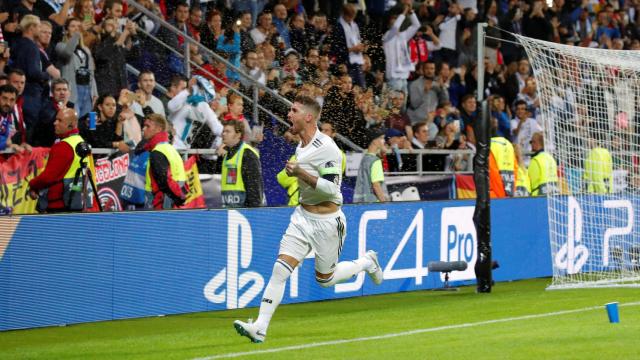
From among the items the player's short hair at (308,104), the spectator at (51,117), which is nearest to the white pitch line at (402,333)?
the player's short hair at (308,104)

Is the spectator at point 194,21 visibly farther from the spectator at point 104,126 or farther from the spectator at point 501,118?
the spectator at point 501,118

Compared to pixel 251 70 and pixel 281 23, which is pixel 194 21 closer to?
pixel 251 70

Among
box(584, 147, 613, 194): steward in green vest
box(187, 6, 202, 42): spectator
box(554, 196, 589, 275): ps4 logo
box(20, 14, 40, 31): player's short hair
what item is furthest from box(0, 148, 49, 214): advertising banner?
box(584, 147, 613, 194): steward in green vest

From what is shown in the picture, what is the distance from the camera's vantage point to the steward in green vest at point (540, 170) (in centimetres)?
1970

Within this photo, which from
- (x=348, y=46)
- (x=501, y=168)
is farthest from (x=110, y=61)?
(x=348, y=46)

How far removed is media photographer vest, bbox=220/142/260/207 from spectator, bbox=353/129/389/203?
265 cm

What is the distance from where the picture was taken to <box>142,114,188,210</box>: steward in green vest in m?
15.1

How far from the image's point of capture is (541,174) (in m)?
20.3

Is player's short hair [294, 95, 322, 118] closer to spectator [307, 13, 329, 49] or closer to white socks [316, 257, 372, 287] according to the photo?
white socks [316, 257, 372, 287]

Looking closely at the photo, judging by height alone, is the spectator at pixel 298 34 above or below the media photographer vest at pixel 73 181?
above

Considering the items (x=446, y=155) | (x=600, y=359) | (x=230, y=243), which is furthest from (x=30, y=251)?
(x=446, y=155)

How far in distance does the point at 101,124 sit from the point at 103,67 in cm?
149

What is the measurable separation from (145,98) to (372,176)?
11.2 ft

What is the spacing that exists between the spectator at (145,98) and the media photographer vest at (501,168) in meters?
5.01
